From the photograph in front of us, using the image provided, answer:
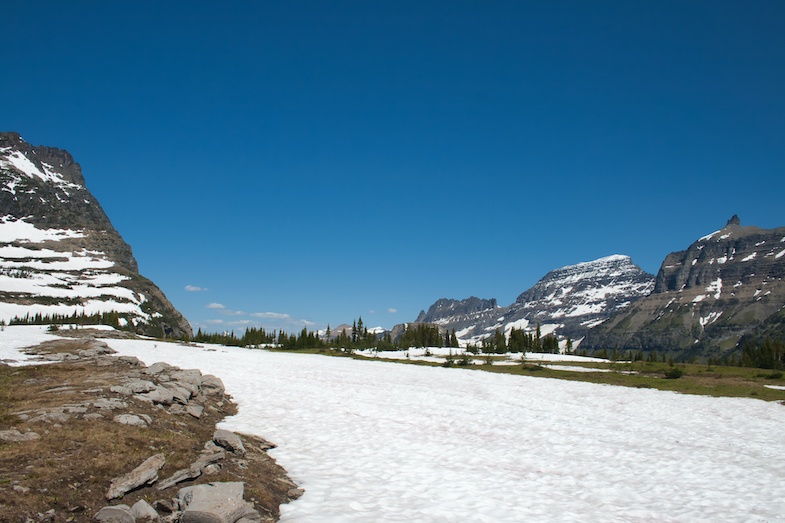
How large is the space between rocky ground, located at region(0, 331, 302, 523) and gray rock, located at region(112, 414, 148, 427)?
A: 3 cm

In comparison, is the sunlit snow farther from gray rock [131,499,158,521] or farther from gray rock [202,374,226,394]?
gray rock [131,499,158,521]

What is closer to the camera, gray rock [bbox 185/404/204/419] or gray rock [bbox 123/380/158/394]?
gray rock [bbox 185/404/204/419]

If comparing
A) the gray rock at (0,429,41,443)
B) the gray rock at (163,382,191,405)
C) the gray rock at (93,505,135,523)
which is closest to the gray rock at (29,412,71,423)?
the gray rock at (0,429,41,443)

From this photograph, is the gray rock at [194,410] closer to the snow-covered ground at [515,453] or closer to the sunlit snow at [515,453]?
the snow-covered ground at [515,453]

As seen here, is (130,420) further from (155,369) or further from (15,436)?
(155,369)

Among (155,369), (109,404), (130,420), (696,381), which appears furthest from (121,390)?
(696,381)

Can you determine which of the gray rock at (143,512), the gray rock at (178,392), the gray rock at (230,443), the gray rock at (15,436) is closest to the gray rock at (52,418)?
the gray rock at (15,436)

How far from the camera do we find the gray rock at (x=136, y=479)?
33.4ft

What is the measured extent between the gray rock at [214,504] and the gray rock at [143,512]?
58 centimetres

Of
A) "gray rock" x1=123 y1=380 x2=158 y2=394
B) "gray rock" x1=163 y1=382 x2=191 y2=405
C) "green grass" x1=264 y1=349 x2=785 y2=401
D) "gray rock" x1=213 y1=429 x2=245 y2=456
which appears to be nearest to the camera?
"gray rock" x1=213 y1=429 x2=245 y2=456

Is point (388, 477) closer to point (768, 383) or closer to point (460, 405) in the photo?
point (460, 405)

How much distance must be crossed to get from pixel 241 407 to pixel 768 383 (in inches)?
1942

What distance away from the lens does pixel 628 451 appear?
18.3 meters

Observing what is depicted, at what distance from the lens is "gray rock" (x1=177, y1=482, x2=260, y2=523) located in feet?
30.4
